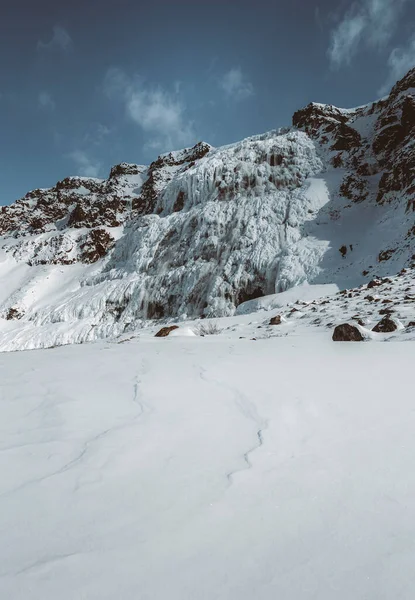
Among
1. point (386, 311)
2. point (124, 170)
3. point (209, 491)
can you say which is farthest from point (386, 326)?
point (124, 170)

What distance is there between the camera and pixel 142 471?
154 cm

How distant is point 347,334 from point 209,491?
4.06 m

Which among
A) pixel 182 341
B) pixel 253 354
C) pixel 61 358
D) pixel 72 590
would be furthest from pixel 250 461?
pixel 182 341

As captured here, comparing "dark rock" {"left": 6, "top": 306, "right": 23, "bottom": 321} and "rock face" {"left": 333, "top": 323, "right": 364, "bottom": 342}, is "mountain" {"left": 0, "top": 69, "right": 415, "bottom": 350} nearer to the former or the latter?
"dark rock" {"left": 6, "top": 306, "right": 23, "bottom": 321}

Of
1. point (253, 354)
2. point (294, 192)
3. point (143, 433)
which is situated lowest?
point (143, 433)

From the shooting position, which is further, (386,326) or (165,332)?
(165,332)

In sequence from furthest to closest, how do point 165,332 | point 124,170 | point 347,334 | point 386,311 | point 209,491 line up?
point 124,170 < point 165,332 < point 386,311 < point 347,334 < point 209,491

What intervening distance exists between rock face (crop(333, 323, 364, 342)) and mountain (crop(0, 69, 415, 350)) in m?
12.6

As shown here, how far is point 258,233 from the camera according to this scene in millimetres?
23266

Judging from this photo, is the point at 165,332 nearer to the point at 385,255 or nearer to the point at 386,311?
the point at 386,311

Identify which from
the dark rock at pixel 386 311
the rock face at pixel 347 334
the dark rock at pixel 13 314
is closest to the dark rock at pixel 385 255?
the dark rock at pixel 386 311

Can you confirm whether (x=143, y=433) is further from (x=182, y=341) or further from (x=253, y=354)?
(x=182, y=341)

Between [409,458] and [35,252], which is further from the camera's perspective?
[35,252]

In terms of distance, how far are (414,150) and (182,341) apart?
973 inches
